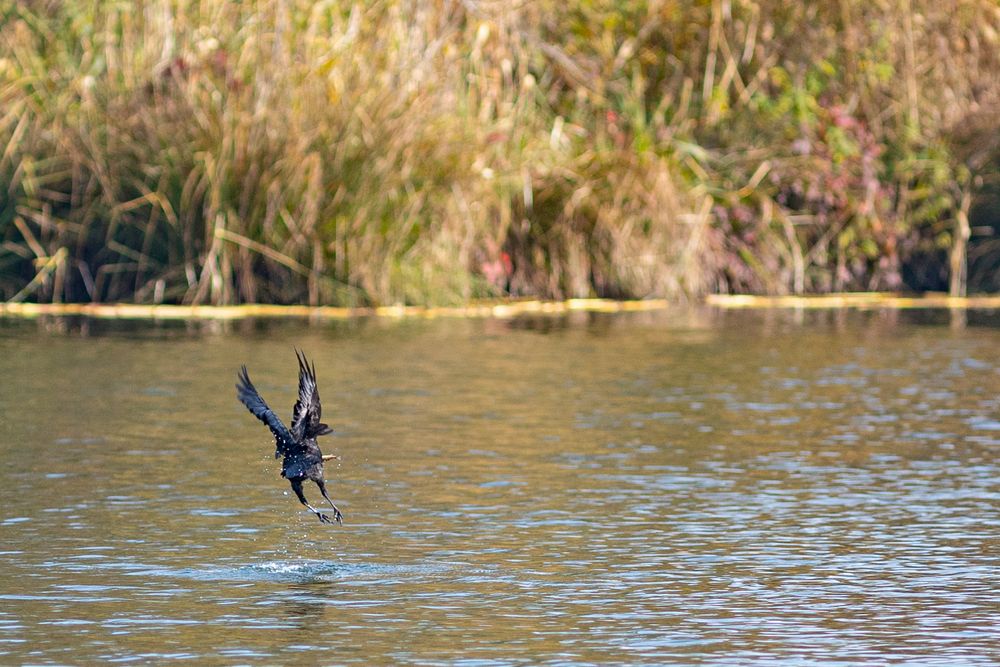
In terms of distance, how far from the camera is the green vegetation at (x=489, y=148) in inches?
995

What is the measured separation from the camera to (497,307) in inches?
1059

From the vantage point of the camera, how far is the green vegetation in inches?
995

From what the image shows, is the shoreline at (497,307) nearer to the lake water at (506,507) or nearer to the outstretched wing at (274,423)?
the lake water at (506,507)

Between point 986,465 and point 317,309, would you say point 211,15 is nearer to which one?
point 317,309

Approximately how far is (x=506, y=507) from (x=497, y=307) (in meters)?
15.2

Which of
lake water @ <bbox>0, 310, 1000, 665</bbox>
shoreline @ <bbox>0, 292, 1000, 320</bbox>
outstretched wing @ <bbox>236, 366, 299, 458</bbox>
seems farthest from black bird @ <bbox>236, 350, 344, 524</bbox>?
shoreline @ <bbox>0, 292, 1000, 320</bbox>

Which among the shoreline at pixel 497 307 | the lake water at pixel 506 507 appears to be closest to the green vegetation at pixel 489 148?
the shoreline at pixel 497 307

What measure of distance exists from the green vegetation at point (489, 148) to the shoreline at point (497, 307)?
24cm

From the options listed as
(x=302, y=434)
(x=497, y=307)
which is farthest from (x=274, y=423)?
(x=497, y=307)

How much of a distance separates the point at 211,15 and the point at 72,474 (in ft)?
45.7

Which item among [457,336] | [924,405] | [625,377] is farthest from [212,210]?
[924,405]

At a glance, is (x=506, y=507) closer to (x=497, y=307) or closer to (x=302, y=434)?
(x=302, y=434)

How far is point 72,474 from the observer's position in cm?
1293

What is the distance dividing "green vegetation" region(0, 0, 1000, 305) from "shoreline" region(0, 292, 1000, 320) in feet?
0.79
